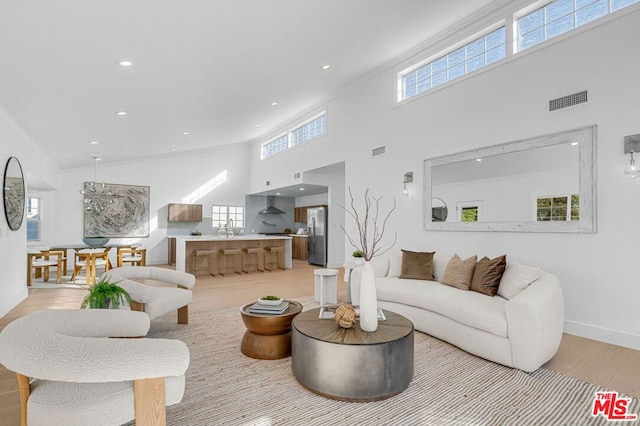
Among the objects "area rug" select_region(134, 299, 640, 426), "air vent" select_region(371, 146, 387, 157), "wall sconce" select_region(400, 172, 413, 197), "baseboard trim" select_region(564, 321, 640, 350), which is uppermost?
"air vent" select_region(371, 146, 387, 157)

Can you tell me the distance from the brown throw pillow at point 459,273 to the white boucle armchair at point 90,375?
301 cm

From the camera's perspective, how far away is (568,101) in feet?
12.1

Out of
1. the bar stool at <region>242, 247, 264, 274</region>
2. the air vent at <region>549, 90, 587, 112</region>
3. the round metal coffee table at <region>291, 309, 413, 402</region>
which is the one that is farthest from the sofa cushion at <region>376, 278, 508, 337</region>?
the bar stool at <region>242, 247, 264, 274</region>

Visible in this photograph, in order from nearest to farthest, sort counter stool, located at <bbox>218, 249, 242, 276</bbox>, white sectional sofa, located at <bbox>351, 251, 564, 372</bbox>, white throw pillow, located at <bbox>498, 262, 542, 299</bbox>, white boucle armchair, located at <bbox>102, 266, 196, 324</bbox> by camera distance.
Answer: white sectional sofa, located at <bbox>351, 251, 564, 372</bbox>, white throw pillow, located at <bbox>498, 262, 542, 299</bbox>, white boucle armchair, located at <bbox>102, 266, 196, 324</bbox>, counter stool, located at <bbox>218, 249, 242, 276</bbox>

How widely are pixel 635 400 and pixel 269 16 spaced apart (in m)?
4.55

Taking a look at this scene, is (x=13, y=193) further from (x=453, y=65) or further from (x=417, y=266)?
(x=453, y=65)

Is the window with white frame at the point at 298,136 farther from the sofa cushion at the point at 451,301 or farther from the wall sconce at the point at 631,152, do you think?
the wall sconce at the point at 631,152

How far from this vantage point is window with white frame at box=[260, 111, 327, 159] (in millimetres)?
8070

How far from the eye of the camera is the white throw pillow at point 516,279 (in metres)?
3.21

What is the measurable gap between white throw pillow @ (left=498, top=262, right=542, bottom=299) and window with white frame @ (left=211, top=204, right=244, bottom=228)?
851cm

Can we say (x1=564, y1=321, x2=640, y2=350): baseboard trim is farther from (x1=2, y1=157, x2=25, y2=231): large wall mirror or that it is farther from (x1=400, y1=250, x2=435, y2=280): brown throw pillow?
(x1=2, y1=157, x2=25, y2=231): large wall mirror

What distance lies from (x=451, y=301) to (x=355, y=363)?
1.45 metres

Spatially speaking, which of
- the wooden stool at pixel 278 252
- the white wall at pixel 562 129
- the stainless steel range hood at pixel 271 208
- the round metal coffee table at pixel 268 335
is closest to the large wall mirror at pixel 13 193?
the round metal coffee table at pixel 268 335

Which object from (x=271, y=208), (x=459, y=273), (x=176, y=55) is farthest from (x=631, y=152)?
(x=271, y=208)
